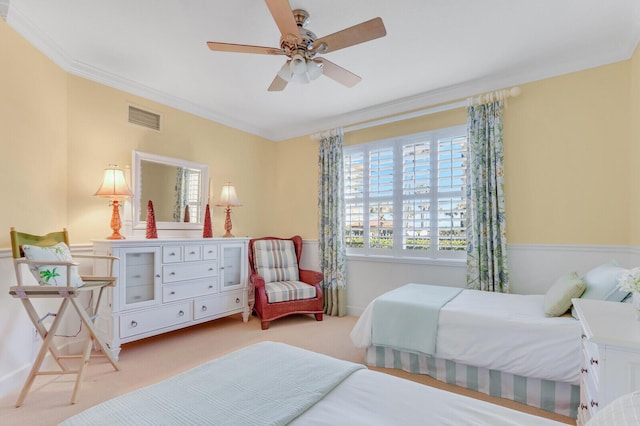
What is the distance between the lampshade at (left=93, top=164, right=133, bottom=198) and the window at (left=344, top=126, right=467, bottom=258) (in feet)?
8.56

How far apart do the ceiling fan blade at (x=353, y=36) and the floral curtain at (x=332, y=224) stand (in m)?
2.22

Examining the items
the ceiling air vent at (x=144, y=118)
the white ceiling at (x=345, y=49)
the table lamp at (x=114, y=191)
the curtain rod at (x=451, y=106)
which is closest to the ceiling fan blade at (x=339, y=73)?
the white ceiling at (x=345, y=49)

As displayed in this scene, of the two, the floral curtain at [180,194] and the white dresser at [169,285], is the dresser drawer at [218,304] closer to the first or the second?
the white dresser at [169,285]

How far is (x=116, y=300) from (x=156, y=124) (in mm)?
1951

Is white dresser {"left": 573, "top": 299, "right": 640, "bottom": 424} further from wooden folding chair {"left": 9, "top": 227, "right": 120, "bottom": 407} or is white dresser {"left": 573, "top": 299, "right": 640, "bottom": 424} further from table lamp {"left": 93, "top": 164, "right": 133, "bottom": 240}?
table lamp {"left": 93, "top": 164, "right": 133, "bottom": 240}

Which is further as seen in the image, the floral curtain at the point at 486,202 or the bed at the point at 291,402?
the floral curtain at the point at 486,202

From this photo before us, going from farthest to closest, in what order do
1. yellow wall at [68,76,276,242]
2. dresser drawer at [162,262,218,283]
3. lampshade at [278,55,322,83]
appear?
dresser drawer at [162,262,218,283] < yellow wall at [68,76,276,242] < lampshade at [278,55,322,83]

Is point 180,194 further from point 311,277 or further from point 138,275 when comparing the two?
point 311,277

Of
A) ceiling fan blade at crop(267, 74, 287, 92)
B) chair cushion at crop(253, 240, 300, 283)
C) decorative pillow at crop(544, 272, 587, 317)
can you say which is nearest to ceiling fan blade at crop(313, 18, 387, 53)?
ceiling fan blade at crop(267, 74, 287, 92)

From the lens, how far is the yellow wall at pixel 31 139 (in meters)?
2.28

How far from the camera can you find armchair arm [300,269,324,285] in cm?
413

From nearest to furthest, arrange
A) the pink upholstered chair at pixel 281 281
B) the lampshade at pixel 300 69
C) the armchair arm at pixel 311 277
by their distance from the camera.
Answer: the lampshade at pixel 300 69 → the pink upholstered chair at pixel 281 281 → the armchair arm at pixel 311 277

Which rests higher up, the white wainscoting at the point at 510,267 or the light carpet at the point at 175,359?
the white wainscoting at the point at 510,267

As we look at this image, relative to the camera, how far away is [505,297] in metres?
2.71
